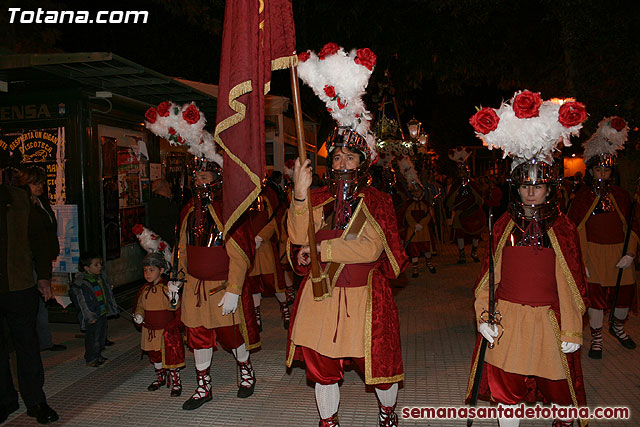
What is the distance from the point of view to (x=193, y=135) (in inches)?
192

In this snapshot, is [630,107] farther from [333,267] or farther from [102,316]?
[102,316]

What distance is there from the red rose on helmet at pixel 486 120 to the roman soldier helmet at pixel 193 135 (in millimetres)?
2471

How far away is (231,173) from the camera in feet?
10.3

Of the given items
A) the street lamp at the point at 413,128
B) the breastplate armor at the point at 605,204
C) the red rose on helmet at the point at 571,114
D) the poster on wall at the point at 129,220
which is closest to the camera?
the red rose on helmet at the point at 571,114

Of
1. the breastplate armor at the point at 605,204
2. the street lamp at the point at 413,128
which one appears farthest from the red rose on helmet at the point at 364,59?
the street lamp at the point at 413,128

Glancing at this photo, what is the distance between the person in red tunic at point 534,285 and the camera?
3312 mm

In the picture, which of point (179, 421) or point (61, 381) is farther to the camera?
point (61, 381)

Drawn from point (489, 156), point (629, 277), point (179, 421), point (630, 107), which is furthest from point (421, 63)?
point (489, 156)

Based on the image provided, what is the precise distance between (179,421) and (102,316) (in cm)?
206

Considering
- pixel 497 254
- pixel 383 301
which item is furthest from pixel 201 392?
pixel 497 254

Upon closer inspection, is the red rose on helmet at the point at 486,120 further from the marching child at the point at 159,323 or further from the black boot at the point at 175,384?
the black boot at the point at 175,384

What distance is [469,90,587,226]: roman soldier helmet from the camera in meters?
3.31

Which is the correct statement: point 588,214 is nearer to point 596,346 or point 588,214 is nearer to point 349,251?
point 596,346

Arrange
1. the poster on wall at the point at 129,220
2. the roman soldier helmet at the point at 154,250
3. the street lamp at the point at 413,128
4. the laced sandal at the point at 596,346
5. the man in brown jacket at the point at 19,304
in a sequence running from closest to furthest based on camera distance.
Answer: the man in brown jacket at the point at 19,304
the roman soldier helmet at the point at 154,250
the laced sandal at the point at 596,346
the poster on wall at the point at 129,220
the street lamp at the point at 413,128
